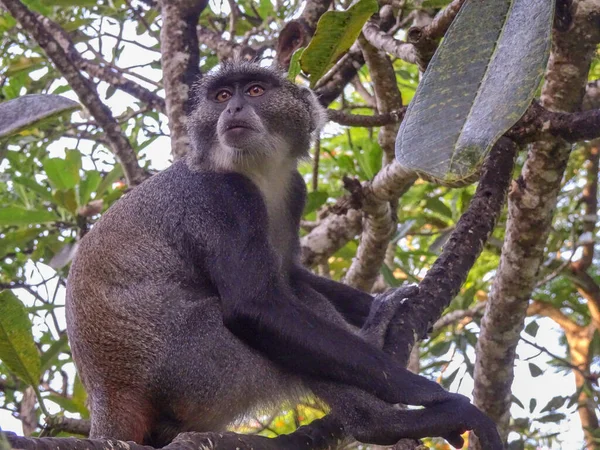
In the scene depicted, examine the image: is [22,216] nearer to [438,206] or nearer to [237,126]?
[237,126]

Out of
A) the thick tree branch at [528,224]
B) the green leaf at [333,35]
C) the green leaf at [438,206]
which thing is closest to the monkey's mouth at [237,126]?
the green leaf at [333,35]

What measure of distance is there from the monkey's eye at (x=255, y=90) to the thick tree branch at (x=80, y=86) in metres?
1.23

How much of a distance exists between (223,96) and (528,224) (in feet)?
5.98

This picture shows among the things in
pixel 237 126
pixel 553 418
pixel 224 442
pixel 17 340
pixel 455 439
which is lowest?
pixel 224 442

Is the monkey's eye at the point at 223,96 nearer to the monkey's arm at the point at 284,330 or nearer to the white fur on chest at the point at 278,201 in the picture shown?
the white fur on chest at the point at 278,201

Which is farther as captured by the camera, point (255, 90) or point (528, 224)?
point (255, 90)

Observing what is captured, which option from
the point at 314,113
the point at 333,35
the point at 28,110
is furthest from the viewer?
the point at 314,113

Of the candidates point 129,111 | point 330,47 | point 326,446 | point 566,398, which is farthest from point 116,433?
point 129,111

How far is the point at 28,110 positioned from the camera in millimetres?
2393

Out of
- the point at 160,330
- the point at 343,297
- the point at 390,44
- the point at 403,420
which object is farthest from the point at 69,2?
the point at 403,420

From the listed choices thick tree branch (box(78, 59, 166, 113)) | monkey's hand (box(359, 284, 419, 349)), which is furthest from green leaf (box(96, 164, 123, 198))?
monkey's hand (box(359, 284, 419, 349))

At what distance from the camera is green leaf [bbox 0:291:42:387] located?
3057 millimetres

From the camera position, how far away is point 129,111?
264 inches

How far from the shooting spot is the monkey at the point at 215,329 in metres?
3.25
